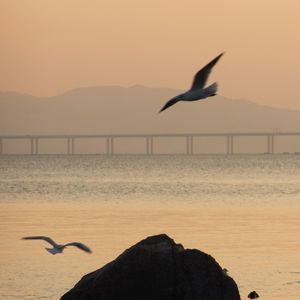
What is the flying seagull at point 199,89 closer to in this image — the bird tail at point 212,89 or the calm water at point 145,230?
the bird tail at point 212,89

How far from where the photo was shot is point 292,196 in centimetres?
9700

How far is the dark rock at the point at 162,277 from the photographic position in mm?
24344

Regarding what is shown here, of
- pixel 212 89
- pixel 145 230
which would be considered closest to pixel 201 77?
pixel 212 89

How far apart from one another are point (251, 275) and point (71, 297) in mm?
11721

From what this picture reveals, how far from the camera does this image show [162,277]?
2434cm

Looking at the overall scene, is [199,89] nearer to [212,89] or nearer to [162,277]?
[212,89]

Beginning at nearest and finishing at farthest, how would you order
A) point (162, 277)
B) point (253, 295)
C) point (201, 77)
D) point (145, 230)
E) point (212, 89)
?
point (212, 89) < point (201, 77) < point (162, 277) < point (253, 295) < point (145, 230)

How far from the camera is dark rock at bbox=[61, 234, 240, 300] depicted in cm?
2434

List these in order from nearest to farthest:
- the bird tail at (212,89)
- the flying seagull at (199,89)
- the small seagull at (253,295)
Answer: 1. the bird tail at (212,89)
2. the flying seagull at (199,89)
3. the small seagull at (253,295)

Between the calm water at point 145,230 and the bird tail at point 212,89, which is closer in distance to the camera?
the bird tail at point 212,89

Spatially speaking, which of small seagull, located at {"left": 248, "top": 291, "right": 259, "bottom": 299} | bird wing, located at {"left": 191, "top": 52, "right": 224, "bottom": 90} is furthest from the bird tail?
small seagull, located at {"left": 248, "top": 291, "right": 259, "bottom": 299}

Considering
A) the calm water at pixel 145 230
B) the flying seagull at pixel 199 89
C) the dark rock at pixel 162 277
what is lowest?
the calm water at pixel 145 230

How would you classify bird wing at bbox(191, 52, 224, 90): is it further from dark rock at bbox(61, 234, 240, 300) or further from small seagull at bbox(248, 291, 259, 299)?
small seagull at bbox(248, 291, 259, 299)

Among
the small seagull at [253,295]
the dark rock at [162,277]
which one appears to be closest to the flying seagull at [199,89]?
the dark rock at [162,277]
